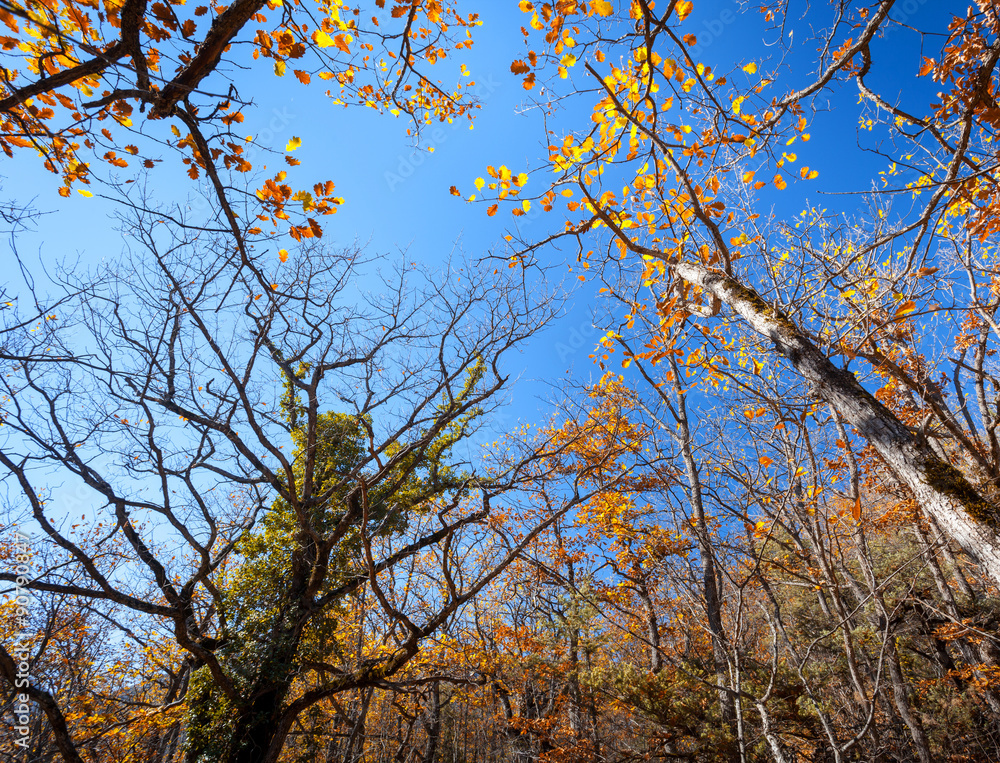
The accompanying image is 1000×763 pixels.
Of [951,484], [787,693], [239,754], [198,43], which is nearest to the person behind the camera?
[951,484]

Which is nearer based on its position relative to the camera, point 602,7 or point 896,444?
point 896,444

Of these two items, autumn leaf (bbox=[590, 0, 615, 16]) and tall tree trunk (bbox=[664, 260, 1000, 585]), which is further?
autumn leaf (bbox=[590, 0, 615, 16])

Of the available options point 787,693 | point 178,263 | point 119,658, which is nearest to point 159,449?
point 178,263

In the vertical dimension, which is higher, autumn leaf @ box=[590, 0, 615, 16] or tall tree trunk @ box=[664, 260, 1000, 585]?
autumn leaf @ box=[590, 0, 615, 16]

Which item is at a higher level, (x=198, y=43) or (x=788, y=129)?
(x=788, y=129)

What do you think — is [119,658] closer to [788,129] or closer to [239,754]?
[239,754]

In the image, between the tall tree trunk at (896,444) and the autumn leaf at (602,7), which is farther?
the autumn leaf at (602,7)

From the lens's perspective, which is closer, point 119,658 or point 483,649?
point 483,649

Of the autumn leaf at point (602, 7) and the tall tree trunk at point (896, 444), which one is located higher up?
the autumn leaf at point (602, 7)

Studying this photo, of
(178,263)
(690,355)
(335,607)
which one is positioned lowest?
(335,607)

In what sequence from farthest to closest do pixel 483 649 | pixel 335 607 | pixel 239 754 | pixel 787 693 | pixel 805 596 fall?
1. pixel 805 596
2. pixel 483 649
3. pixel 335 607
4. pixel 787 693
5. pixel 239 754

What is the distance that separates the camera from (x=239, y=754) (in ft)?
19.3

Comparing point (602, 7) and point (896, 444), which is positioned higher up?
point (602, 7)

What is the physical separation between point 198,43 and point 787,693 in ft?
32.7
